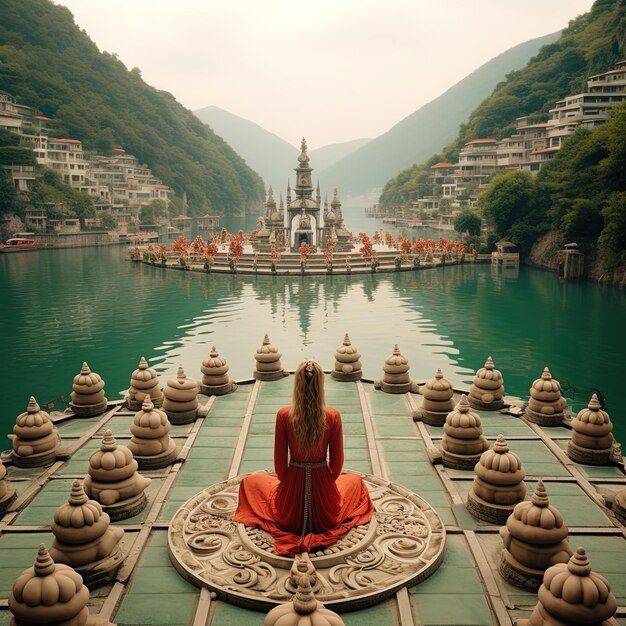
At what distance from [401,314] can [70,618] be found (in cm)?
3442

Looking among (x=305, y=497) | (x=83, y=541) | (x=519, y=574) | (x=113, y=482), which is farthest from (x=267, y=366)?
(x=519, y=574)

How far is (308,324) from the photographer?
37.8 meters

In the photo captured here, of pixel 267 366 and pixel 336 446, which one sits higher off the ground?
pixel 336 446

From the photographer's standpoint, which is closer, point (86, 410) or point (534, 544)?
point (534, 544)

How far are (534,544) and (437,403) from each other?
20.3 feet

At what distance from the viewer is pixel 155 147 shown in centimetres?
11969

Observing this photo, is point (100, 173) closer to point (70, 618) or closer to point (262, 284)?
point (262, 284)

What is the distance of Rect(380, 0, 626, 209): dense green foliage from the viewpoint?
80.7m

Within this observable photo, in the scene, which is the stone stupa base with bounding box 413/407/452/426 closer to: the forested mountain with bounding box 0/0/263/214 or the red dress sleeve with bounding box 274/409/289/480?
the red dress sleeve with bounding box 274/409/289/480

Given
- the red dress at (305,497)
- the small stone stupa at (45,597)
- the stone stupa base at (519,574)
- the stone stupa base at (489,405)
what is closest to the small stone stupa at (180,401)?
the red dress at (305,497)

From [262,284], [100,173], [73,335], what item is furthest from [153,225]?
[73,335]

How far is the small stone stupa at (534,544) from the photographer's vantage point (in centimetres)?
820

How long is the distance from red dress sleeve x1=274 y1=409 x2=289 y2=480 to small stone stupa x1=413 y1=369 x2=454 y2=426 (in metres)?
6.41

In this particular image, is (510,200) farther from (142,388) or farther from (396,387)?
(142,388)
